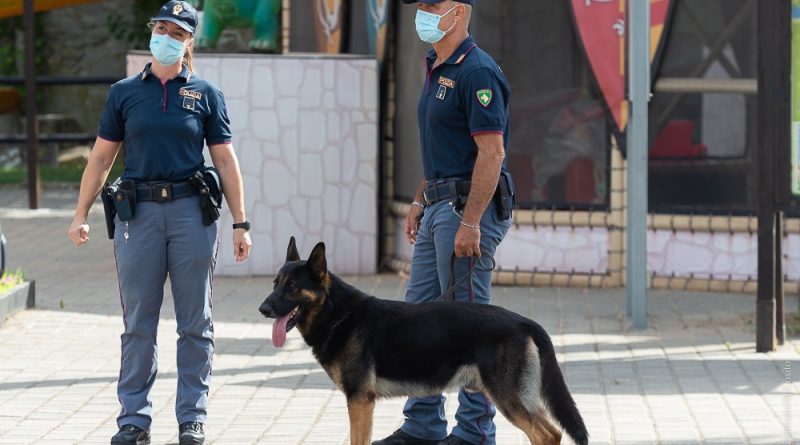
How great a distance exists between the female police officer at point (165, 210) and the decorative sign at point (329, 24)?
6.94m

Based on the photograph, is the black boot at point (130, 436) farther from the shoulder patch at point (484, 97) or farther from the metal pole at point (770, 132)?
the metal pole at point (770, 132)

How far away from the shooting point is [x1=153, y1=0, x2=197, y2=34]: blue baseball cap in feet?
22.2

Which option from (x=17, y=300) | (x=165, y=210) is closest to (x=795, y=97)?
(x=165, y=210)

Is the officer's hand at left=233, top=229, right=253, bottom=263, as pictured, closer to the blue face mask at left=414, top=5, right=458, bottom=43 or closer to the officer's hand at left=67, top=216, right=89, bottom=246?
the officer's hand at left=67, top=216, right=89, bottom=246

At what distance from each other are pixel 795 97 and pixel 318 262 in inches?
171

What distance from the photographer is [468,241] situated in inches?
255

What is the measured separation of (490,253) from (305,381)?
220 cm

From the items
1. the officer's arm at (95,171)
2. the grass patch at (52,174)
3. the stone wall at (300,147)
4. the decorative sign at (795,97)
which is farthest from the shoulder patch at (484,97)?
the grass patch at (52,174)

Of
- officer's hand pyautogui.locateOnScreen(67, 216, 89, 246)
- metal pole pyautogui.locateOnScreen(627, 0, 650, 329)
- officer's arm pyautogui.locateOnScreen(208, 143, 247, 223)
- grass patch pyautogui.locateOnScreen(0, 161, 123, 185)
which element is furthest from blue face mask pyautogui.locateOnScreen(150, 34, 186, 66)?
grass patch pyautogui.locateOnScreen(0, 161, 123, 185)

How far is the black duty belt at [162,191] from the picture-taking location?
6.72 meters

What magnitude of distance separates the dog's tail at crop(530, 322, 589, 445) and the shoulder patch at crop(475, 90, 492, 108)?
96 centimetres

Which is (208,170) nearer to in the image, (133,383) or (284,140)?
(133,383)

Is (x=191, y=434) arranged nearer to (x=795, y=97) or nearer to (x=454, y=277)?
(x=454, y=277)

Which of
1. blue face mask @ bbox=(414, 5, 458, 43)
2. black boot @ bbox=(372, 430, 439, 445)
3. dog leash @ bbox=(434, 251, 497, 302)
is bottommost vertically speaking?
black boot @ bbox=(372, 430, 439, 445)
